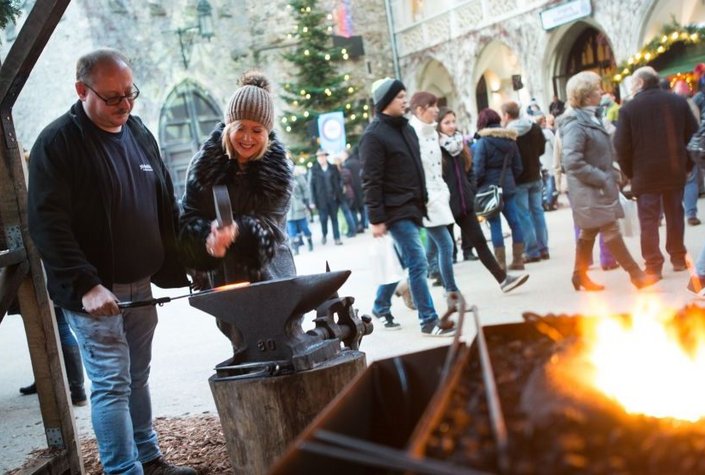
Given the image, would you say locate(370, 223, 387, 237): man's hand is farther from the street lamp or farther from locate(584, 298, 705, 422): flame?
the street lamp

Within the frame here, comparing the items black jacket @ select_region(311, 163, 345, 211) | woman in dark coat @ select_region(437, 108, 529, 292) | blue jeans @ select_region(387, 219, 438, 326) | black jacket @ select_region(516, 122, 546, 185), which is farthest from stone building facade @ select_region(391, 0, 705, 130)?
blue jeans @ select_region(387, 219, 438, 326)

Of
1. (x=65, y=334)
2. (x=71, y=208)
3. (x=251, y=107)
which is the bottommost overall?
(x=65, y=334)

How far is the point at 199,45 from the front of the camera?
26422 mm

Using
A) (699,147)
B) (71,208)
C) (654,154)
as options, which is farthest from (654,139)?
(71,208)

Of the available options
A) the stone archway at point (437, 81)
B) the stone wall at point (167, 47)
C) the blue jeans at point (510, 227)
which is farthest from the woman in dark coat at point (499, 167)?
the stone archway at point (437, 81)

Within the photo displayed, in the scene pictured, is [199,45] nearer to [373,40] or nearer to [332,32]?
[332,32]

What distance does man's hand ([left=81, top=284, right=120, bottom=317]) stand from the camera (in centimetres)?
304

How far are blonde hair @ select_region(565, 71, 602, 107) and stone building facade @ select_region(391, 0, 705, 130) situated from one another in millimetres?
10706

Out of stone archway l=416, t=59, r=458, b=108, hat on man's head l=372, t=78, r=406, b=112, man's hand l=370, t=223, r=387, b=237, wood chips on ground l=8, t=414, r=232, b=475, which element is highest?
stone archway l=416, t=59, r=458, b=108

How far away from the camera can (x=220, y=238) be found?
3.23 m

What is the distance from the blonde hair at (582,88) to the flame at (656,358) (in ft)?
16.0

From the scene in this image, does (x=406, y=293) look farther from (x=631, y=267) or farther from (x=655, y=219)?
(x=655, y=219)

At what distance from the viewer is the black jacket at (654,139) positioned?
265 inches

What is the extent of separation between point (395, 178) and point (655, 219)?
7.91 ft
